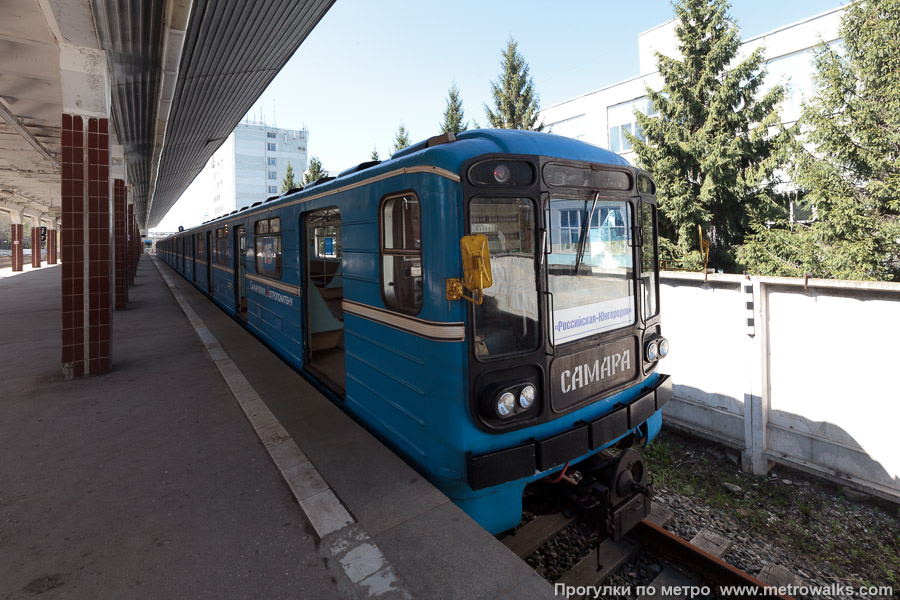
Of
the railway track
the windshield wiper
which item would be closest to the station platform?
the railway track

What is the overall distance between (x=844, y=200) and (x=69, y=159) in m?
14.6

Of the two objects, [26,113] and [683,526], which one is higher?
[26,113]

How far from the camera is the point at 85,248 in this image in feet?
20.8

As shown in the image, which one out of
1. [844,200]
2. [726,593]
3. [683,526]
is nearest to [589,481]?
[726,593]

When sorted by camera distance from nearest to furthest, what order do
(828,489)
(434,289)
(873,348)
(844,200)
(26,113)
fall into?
(434,289) < (873,348) < (828,489) < (844,200) < (26,113)

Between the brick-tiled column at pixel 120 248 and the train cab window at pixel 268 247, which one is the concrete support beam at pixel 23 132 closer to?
Answer: the brick-tiled column at pixel 120 248

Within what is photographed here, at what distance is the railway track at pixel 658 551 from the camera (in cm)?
309

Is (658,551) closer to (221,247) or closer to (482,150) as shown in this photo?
(482,150)

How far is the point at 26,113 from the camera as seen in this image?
1161cm

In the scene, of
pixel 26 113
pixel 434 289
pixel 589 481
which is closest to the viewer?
pixel 434 289

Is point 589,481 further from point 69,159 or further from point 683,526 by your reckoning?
point 69,159

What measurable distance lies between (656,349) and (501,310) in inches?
72.4

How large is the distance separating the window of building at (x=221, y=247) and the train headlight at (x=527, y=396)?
8964 millimetres

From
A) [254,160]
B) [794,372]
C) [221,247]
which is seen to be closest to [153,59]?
[221,247]
